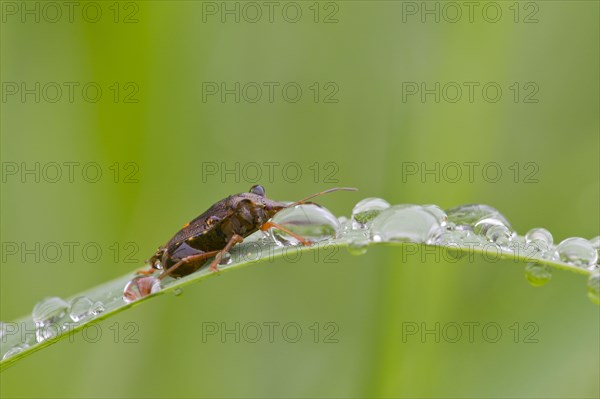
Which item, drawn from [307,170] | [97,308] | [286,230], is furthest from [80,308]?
[307,170]

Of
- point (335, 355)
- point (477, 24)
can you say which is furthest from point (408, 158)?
point (335, 355)

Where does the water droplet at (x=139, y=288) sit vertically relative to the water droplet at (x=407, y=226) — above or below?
below

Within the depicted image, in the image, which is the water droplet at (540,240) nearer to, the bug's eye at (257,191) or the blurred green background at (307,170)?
the blurred green background at (307,170)

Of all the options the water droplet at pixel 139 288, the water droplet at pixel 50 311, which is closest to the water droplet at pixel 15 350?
the water droplet at pixel 50 311

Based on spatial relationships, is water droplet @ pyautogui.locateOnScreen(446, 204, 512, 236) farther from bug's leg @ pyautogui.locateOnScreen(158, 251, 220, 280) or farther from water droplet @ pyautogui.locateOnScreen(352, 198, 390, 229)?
bug's leg @ pyautogui.locateOnScreen(158, 251, 220, 280)

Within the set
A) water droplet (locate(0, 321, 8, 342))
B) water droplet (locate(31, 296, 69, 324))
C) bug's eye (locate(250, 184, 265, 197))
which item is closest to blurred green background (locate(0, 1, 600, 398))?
bug's eye (locate(250, 184, 265, 197))
